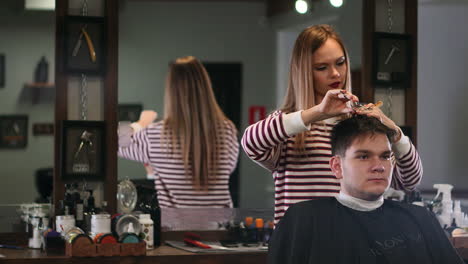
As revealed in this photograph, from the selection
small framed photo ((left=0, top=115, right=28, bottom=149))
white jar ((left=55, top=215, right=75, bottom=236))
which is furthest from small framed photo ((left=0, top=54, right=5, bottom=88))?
white jar ((left=55, top=215, right=75, bottom=236))

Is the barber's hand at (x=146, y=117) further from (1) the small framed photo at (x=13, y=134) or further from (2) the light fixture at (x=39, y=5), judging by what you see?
(1) the small framed photo at (x=13, y=134)

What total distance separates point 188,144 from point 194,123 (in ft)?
0.34

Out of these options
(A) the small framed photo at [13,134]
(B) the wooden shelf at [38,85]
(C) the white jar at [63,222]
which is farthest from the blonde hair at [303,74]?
(A) the small framed photo at [13,134]

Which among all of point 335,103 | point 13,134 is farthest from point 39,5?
point 335,103

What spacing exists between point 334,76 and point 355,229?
56 centimetres

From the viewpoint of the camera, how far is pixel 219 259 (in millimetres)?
2705

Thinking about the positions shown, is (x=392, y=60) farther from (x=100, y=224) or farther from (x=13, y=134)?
(x=13, y=134)

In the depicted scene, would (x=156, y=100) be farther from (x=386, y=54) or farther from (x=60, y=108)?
(x=386, y=54)

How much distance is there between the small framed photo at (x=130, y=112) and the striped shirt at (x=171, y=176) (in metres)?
0.07

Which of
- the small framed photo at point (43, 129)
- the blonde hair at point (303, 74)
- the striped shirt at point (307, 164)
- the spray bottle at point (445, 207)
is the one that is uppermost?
the blonde hair at point (303, 74)

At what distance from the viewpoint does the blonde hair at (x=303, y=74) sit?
237cm

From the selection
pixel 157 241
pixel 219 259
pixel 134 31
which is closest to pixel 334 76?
pixel 219 259

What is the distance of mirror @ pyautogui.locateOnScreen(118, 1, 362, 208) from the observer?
330 centimetres

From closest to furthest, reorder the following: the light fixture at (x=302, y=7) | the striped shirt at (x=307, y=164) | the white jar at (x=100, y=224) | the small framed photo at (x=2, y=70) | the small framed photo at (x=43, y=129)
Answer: the striped shirt at (x=307, y=164) < the white jar at (x=100, y=224) < the small framed photo at (x=43, y=129) < the light fixture at (x=302, y=7) < the small framed photo at (x=2, y=70)
